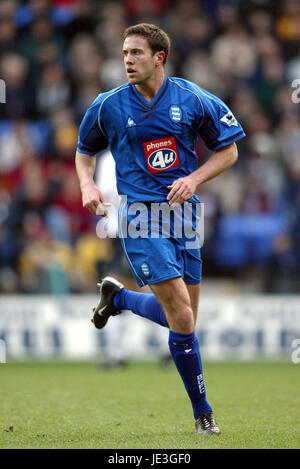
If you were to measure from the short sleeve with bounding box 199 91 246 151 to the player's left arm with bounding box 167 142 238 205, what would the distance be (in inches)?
2.1

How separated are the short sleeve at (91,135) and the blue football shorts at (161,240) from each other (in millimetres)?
463

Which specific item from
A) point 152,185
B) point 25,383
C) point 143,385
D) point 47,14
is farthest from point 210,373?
point 47,14

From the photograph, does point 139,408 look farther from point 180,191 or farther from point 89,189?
point 180,191

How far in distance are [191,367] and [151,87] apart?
177 centimetres

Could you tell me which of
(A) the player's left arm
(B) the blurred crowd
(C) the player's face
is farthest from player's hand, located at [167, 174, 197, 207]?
(B) the blurred crowd

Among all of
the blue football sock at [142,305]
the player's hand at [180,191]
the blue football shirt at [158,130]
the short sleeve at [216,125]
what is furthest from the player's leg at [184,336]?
the short sleeve at [216,125]

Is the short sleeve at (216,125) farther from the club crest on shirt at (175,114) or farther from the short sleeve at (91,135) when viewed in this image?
the short sleeve at (91,135)

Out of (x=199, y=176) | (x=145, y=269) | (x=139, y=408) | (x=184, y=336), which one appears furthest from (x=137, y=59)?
(x=139, y=408)

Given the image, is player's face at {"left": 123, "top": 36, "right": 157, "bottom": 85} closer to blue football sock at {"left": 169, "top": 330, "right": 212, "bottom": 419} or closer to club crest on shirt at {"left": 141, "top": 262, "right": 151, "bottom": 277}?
club crest on shirt at {"left": 141, "top": 262, "right": 151, "bottom": 277}

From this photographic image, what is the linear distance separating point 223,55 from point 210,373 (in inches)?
273

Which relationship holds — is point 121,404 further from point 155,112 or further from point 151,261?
point 155,112

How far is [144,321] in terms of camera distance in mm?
11602

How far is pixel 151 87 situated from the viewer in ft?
17.6

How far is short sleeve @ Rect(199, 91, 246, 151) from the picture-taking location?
17.6ft
